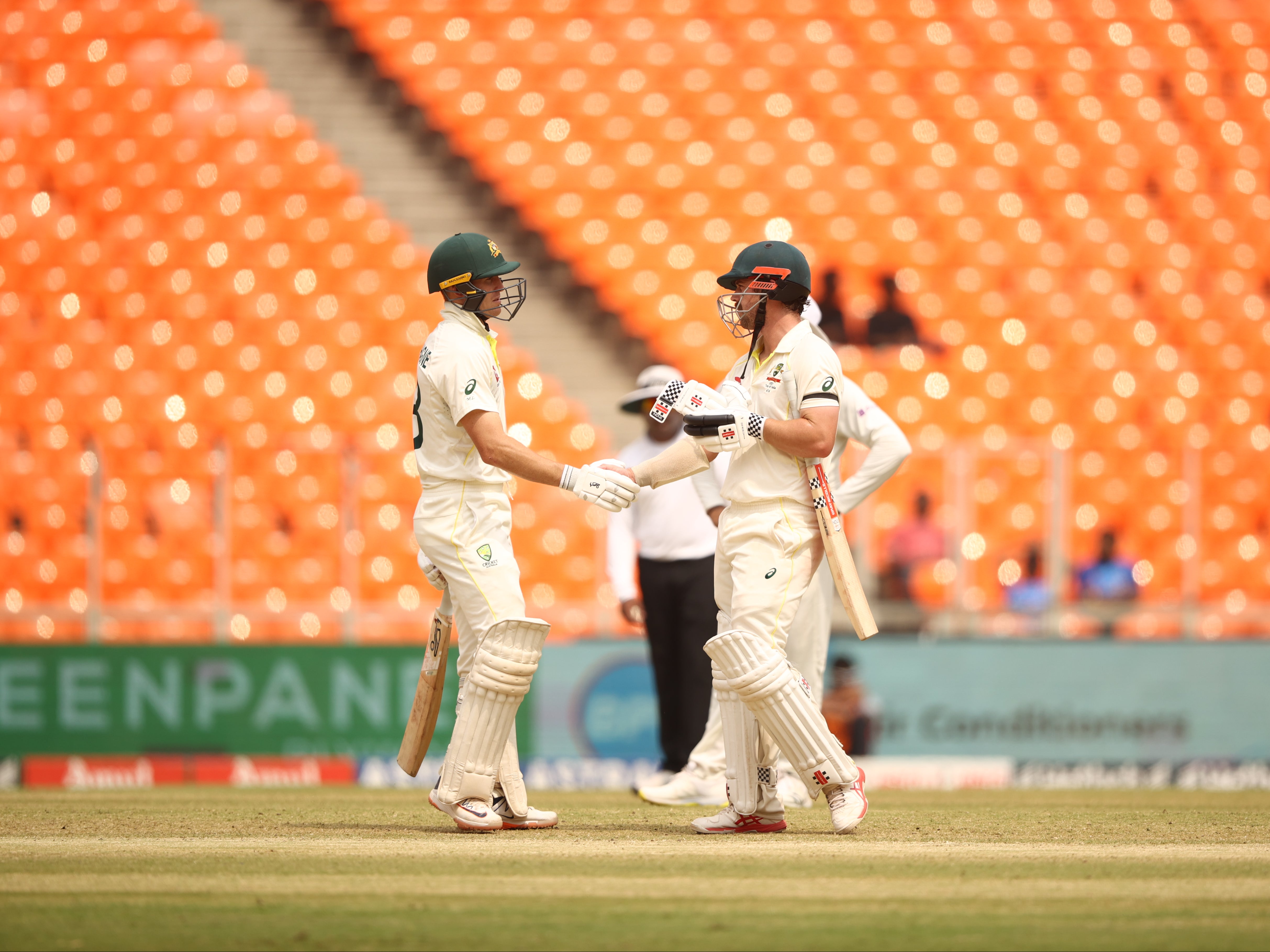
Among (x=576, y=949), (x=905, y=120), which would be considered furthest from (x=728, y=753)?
(x=905, y=120)

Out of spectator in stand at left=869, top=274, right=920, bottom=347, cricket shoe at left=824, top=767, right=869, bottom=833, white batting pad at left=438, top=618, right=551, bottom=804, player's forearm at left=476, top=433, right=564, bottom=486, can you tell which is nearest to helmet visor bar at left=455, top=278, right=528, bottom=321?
player's forearm at left=476, top=433, right=564, bottom=486

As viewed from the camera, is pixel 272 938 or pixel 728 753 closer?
pixel 272 938

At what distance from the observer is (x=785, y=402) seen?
5406mm

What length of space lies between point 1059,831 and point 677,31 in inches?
428

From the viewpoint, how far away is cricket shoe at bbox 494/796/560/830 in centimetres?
562

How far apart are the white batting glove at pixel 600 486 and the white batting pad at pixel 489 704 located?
444 millimetres

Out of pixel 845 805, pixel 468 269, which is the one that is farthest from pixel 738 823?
pixel 468 269

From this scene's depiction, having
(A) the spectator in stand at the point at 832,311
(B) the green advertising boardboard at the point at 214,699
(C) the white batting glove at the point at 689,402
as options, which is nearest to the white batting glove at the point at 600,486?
(C) the white batting glove at the point at 689,402

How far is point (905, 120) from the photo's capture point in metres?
14.6

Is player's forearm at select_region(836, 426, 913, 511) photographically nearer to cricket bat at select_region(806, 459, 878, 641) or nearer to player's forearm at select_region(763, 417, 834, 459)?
cricket bat at select_region(806, 459, 878, 641)

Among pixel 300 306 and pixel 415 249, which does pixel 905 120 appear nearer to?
pixel 415 249

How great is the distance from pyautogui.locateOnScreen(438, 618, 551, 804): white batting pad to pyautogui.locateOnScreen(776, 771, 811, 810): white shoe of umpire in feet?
5.31

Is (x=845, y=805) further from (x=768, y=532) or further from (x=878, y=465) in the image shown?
(x=878, y=465)

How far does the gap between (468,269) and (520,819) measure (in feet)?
6.26
